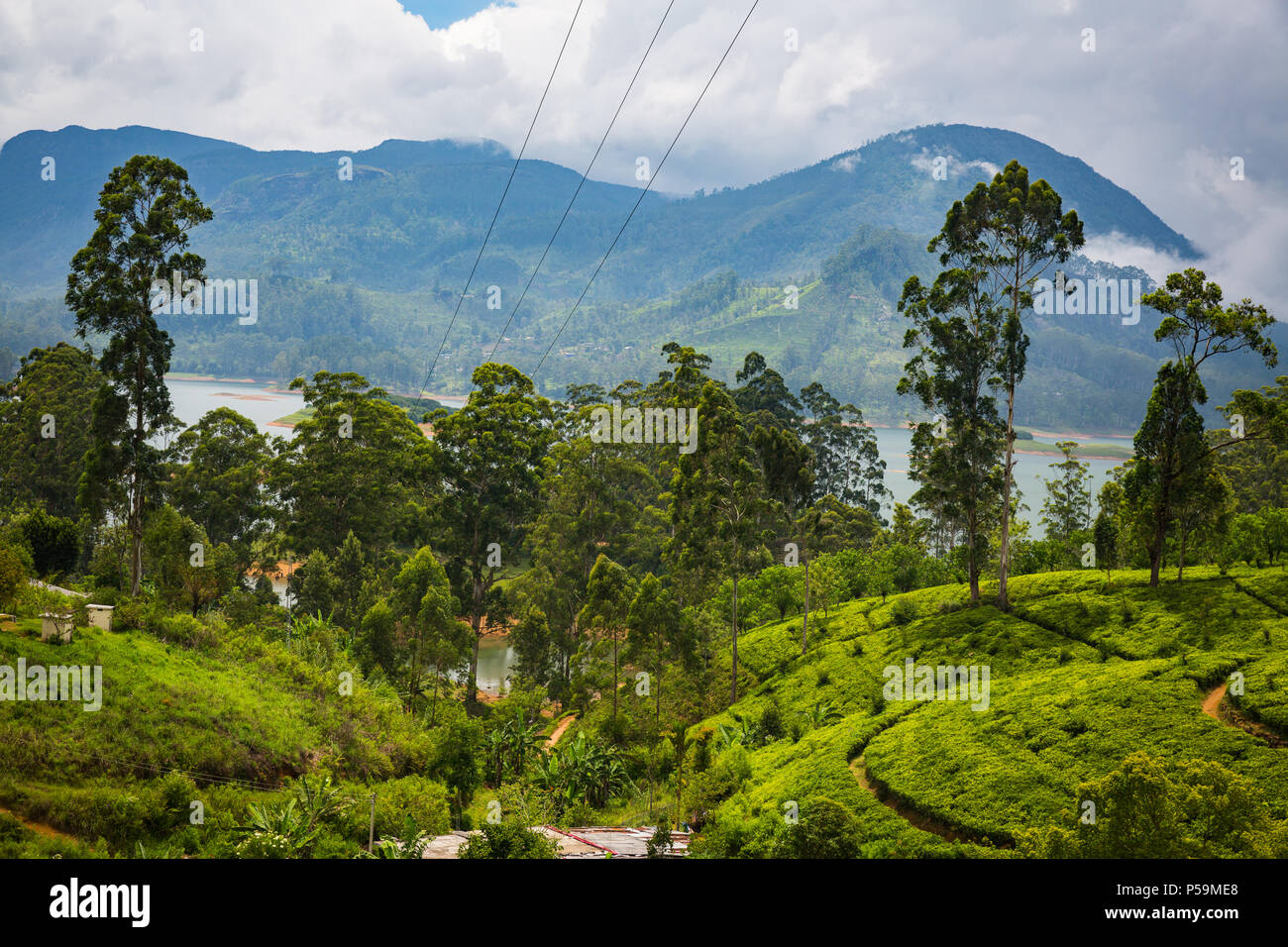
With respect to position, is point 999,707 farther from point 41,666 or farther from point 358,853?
point 41,666

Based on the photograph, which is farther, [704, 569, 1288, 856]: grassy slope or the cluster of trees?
the cluster of trees

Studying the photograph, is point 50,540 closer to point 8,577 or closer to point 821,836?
point 8,577

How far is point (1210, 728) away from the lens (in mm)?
15586

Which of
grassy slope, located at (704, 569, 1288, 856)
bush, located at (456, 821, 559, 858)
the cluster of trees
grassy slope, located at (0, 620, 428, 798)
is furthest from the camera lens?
the cluster of trees

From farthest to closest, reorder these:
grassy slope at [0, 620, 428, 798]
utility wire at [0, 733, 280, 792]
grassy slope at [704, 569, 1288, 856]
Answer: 1. grassy slope at [0, 620, 428, 798]
2. utility wire at [0, 733, 280, 792]
3. grassy slope at [704, 569, 1288, 856]

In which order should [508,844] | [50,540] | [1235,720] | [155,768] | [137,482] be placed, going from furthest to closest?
[50,540] → [137,482] → [155,768] → [1235,720] → [508,844]

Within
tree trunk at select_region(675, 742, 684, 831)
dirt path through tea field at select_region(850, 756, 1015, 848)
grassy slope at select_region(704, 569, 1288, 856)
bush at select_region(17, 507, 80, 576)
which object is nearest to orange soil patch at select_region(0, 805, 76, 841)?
grassy slope at select_region(704, 569, 1288, 856)

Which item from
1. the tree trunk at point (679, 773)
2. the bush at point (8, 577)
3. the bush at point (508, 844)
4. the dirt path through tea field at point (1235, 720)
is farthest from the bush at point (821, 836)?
the bush at point (8, 577)

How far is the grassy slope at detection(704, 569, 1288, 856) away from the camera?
15297mm

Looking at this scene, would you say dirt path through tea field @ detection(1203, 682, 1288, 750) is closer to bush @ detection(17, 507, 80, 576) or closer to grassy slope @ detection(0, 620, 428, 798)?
grassy slope @ detection(0, 620, 428, 798)

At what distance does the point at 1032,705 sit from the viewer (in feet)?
61.2

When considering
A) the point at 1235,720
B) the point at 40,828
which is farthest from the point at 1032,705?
the point at 40,828
